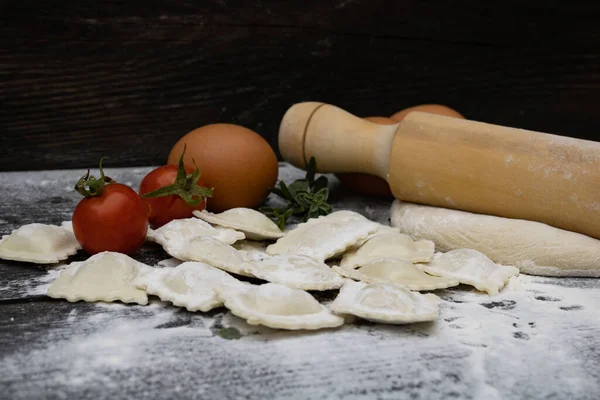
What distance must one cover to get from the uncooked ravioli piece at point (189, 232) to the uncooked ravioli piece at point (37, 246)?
9.0 inches

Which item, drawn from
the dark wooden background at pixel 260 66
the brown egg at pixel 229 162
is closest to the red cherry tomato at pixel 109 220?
the brown egg at pixel 229 162

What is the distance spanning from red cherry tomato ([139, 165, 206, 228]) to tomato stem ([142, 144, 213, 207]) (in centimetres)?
3

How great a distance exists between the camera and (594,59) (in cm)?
309

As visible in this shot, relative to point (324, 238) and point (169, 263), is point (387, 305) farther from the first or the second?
→ point (169, 263)

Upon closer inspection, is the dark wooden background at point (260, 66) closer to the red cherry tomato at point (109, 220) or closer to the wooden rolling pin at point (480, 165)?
the wooden rolling pin at point (480, 165)

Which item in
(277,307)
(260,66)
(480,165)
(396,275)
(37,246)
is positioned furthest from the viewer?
(260,66)

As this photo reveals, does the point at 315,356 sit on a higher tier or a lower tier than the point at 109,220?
lower

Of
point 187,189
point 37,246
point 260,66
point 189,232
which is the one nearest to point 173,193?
point 187,189

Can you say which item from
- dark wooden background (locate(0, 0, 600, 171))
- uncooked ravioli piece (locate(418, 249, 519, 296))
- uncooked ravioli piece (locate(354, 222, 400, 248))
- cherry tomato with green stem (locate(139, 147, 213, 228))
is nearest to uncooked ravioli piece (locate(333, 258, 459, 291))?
uncooked ravioli piece (locate(418, 249, 519, 296))

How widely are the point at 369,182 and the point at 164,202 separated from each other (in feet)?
2.61

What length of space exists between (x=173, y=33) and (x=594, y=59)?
1.95m

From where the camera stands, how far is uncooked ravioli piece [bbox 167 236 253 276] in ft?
5.10

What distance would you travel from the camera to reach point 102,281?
1.49m

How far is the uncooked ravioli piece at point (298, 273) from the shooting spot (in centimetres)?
149
